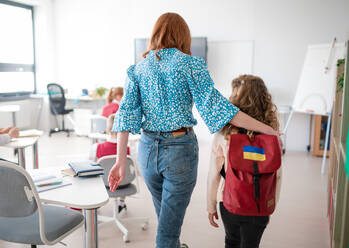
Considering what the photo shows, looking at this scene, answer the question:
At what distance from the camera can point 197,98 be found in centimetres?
148

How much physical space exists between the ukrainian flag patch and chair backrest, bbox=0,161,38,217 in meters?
0.99

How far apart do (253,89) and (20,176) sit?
3.94ft

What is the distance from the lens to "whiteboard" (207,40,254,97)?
20.4ft

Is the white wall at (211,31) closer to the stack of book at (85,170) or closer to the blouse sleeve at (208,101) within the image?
the stack of book at (85,170)

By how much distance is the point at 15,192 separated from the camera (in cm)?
156

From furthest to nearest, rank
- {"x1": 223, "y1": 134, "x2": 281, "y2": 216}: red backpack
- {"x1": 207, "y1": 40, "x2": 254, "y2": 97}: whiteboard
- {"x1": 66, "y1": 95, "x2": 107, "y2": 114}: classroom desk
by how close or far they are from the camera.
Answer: {"x1": 66, "y1": 95, "x2": 107, "y2": 114}: classroom desk, {"x1": 207, "y1": 40, "x2": 254, "y2": 97}: whiteboard, {"x1": 223, "y1": 134, "x2": 281, "y2": 216}: red backpack

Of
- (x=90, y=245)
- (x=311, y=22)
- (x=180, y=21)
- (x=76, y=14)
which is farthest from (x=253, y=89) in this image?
(x=76, y=14)

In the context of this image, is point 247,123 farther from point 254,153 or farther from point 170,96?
point 170,96

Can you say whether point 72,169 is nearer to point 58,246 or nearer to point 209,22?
point 58,246

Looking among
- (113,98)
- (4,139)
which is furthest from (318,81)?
(4,139)

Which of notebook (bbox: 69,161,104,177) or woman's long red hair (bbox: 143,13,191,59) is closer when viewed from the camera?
woman's long red hair (bbox: 143,13,191,59)

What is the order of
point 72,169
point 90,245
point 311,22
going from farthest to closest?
point 311,22
point 72,169
point 90,245

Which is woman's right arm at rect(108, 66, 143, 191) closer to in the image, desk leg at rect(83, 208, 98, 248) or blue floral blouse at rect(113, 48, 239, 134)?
blue floral blouse at rect(113, 48, 239, 134)

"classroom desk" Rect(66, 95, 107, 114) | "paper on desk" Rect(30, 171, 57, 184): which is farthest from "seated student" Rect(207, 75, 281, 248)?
"classroom desk" Rect(66, 95, 107, 114)
